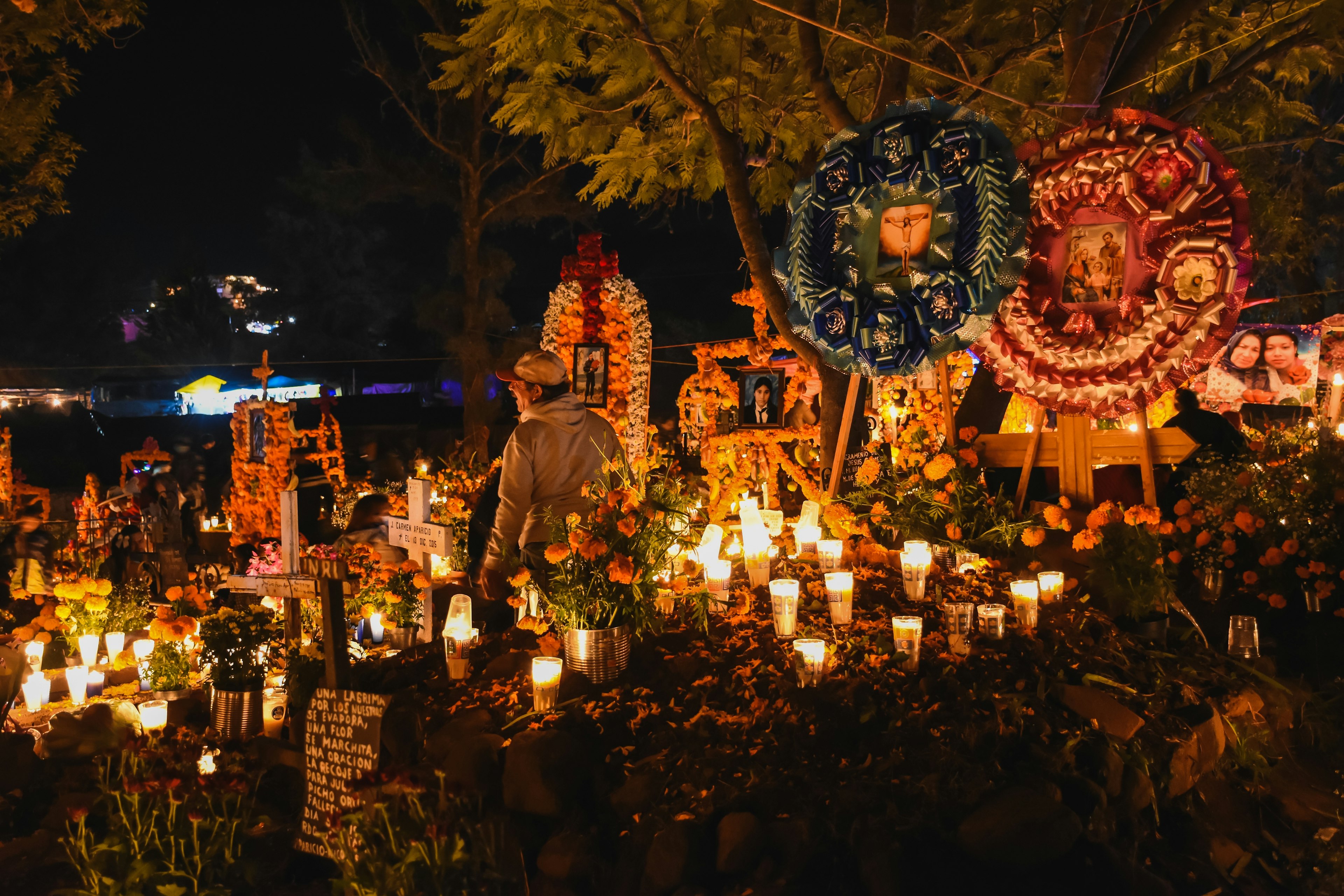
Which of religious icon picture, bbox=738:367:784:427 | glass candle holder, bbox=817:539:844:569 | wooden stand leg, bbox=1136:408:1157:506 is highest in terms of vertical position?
religious icon picture, bbox=738:367:784:427

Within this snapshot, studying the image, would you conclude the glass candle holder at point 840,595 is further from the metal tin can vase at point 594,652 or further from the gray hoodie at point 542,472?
the gray hoodie at point 542,472

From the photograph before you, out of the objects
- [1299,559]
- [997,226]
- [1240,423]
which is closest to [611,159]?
[997,226]

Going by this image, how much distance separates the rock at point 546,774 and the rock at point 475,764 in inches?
3.3

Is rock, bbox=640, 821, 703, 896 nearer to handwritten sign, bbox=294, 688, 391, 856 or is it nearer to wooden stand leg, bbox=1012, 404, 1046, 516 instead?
handwritten sign, bbox=294, 688, 391, 856

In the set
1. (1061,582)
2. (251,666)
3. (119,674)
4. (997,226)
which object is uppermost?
(997,226)

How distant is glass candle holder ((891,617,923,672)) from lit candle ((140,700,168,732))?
358 centimetres

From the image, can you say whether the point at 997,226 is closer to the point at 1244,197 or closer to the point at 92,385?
the point at 1244,197

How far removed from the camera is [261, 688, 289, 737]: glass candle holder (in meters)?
4.77

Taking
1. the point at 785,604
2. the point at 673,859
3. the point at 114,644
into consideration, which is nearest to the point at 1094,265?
the point at 785,604

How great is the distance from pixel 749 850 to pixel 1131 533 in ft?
9.30

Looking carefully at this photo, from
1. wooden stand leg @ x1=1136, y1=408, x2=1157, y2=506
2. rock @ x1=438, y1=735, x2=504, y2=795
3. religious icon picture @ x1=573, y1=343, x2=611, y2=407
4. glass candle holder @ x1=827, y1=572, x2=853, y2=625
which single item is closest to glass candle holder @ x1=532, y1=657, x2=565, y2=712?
rock @ x1=438, y1=735, x2=504, y2=795

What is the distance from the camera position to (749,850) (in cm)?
325

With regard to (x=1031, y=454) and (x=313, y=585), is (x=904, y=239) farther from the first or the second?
(x=313, y=585)

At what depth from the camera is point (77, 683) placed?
220 inches
